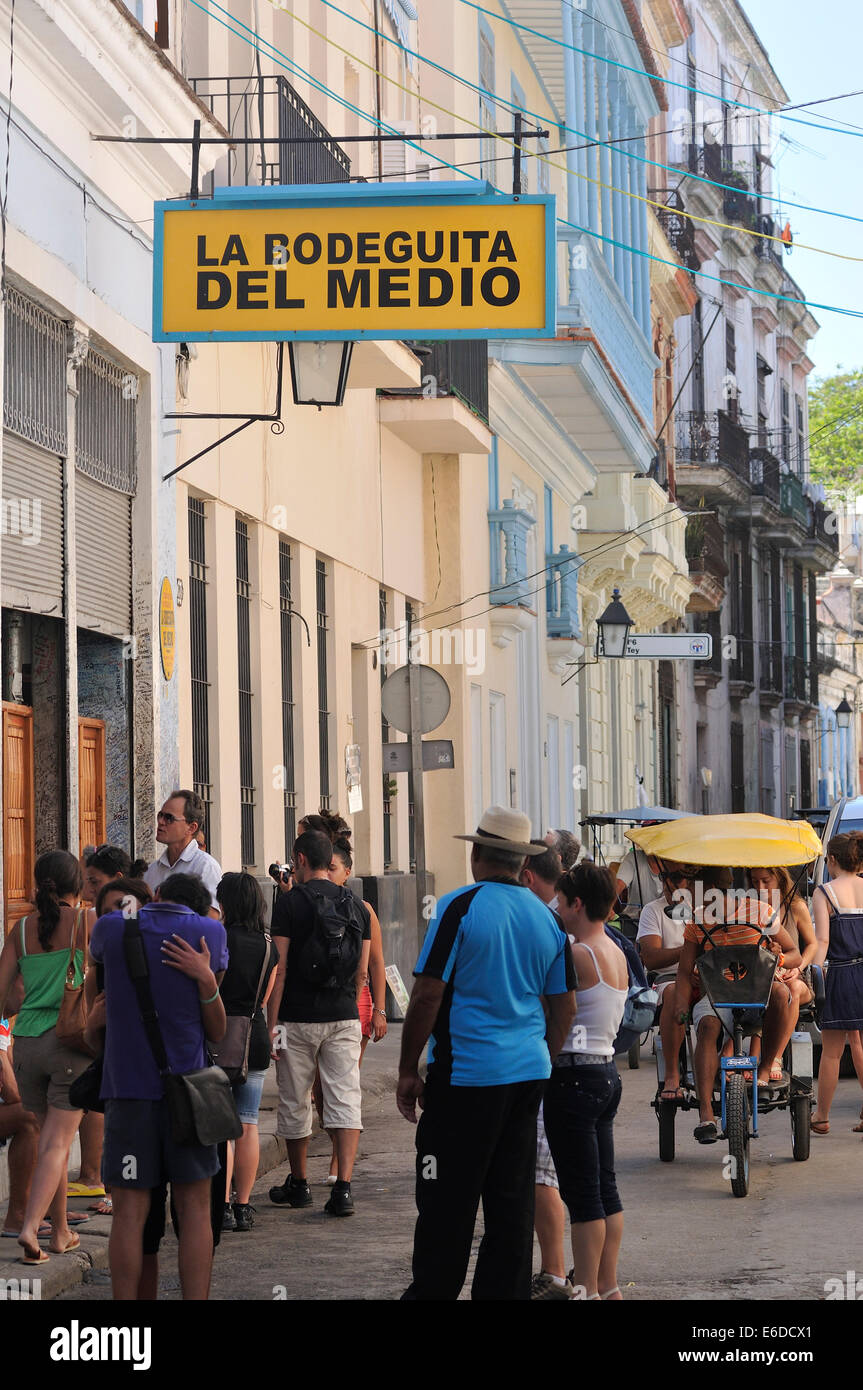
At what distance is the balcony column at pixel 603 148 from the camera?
26.9 m

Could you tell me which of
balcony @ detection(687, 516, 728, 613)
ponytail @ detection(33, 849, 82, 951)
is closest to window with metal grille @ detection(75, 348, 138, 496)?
ponytail @ detection(33, 849, 82, 951)

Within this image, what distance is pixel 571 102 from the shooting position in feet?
82.0

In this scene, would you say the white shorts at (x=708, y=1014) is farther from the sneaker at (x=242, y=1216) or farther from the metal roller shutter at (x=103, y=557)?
the metal roller shutter at (x=103, y=557)

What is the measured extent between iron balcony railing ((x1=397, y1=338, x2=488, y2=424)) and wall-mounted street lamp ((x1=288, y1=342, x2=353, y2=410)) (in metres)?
5.21

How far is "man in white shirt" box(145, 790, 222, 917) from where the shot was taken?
34.3 feet

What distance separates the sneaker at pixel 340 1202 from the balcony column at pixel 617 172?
19274 mm

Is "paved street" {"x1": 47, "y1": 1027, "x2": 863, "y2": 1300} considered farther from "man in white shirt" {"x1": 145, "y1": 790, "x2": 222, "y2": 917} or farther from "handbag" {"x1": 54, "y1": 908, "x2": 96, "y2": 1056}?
"man in white shirt" {"x1": 145, "y1": 790, "x2": 222, "y2": 917}

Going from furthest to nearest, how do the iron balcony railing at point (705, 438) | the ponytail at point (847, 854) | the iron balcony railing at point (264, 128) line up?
1. the iron balcony railing at point (705, 438)
2. the iron balcony railing at point (264, 128)
3. the ponytail at point (847, 854)

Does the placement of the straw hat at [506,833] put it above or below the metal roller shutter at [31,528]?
below

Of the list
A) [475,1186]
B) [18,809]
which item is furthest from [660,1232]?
[18,809]

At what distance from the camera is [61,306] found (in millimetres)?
11961

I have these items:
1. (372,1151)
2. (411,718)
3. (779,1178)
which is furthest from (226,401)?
(779,1178)

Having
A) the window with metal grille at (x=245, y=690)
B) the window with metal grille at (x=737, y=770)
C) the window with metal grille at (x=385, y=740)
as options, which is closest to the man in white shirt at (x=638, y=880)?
the window with metal grille at (x=245, y=690)
